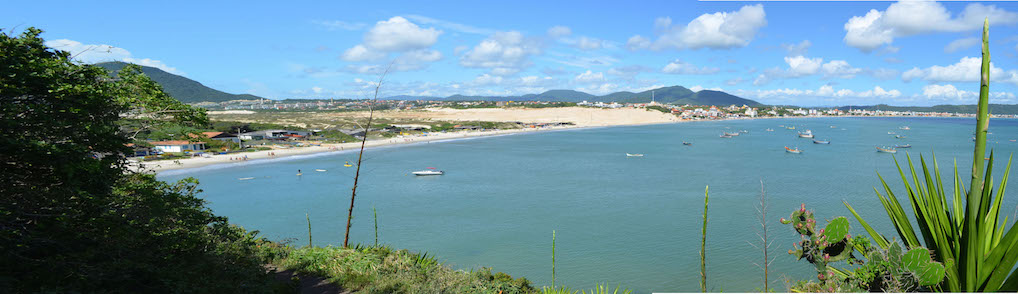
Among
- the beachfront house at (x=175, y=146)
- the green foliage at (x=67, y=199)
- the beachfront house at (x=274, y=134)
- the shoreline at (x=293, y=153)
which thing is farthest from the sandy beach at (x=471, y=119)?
the green foliage at (x=67, y=199)

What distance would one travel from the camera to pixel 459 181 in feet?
148

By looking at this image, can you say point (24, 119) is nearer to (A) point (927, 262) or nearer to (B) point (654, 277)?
(A) point (927, 262)

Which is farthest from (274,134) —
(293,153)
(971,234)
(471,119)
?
(971,234)

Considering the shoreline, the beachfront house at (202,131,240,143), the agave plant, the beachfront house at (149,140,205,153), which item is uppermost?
the agave plant

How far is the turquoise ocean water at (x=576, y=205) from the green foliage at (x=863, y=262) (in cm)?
367

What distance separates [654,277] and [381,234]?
15023 millimetres

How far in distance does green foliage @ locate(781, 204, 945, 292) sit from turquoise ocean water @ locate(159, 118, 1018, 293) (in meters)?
3.67

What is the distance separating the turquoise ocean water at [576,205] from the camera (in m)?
22.0

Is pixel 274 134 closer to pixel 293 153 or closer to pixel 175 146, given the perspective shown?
pixel 293 153

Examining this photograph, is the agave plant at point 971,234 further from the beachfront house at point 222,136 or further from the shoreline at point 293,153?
the beachfront house at point 222,136

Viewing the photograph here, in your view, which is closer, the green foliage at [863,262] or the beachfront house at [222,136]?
the green foliage at [863,262]

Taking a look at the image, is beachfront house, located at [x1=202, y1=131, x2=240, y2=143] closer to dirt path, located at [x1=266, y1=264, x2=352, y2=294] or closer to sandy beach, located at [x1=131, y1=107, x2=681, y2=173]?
sandy beach, located at [x1=131, y1=107, x2=681, y2=173]

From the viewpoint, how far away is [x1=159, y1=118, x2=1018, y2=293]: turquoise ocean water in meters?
22.0

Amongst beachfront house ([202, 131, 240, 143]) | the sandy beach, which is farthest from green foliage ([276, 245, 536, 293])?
beachfront house ([202, 131, 240, 143])
